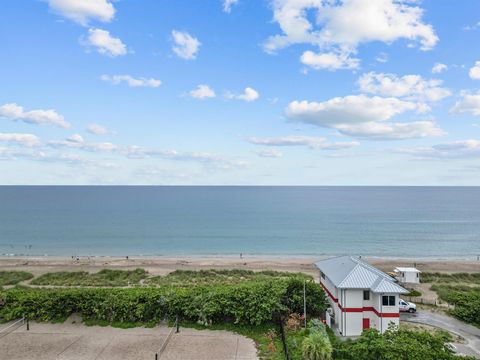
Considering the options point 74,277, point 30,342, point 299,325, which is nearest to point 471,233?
point 299,325

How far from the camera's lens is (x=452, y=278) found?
38500mm

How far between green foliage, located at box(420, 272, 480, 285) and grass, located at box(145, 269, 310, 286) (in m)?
13.1

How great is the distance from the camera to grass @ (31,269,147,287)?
35844mm

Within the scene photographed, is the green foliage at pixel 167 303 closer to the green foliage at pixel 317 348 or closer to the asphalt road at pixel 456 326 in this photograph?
the green foliage at pixel 317 348

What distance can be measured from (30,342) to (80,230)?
69541mm

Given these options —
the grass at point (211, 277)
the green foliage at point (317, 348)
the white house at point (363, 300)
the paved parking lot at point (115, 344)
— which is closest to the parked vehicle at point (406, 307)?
the white house at point (363, 300)

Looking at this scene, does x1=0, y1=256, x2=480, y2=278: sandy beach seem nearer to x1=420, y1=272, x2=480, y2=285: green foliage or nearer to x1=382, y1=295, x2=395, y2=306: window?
x1=420, y1=272, x2=480, y2=285: green foliage

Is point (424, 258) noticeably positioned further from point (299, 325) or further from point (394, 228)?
point (299, 325)

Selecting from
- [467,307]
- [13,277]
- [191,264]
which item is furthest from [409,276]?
[13,277]

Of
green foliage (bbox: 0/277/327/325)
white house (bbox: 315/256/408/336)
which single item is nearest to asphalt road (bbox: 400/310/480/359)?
white house (bbox: 315/256/408/336)

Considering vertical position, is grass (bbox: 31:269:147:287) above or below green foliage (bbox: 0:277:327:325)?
below

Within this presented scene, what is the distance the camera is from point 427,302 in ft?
88.7

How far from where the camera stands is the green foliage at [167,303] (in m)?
21.4

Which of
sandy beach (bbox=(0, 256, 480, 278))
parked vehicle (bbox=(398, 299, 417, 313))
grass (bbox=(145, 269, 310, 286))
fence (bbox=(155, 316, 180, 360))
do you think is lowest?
sandy beach (bbox=(0, 256, 480, 278))
